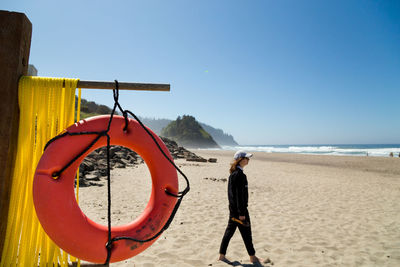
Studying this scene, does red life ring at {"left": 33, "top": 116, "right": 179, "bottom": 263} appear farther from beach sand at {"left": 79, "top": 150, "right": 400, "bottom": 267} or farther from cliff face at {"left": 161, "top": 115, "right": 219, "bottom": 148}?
cliff face at {"left": 161, "top": 115, "right": 219, "bottom": 148}

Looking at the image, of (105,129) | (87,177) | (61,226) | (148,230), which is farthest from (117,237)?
(87,177)

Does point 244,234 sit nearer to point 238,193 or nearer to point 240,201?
point 240,201

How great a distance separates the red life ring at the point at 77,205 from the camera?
1.35m

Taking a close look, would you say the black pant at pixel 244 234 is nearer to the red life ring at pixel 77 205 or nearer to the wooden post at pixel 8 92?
the red life ring at pixel 77 205

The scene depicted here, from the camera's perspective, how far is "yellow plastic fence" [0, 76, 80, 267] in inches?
65.4

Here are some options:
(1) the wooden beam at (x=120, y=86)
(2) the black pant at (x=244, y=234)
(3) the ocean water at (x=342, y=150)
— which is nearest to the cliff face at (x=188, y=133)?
(3) the ocean water at (x=342, y=150)

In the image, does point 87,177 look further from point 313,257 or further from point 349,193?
point 349,193

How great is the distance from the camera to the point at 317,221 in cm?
477

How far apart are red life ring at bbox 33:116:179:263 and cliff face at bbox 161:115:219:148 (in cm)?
8904

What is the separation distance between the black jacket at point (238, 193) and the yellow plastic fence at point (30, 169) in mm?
1862

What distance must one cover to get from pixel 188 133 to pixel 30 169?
3665 inches

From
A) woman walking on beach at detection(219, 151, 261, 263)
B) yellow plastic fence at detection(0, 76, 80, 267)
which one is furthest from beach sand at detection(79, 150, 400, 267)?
yellow plastic fence at detection(0, 76, 80, 267)

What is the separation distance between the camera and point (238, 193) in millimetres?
2816

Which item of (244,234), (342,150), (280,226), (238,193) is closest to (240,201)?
(238,193)
